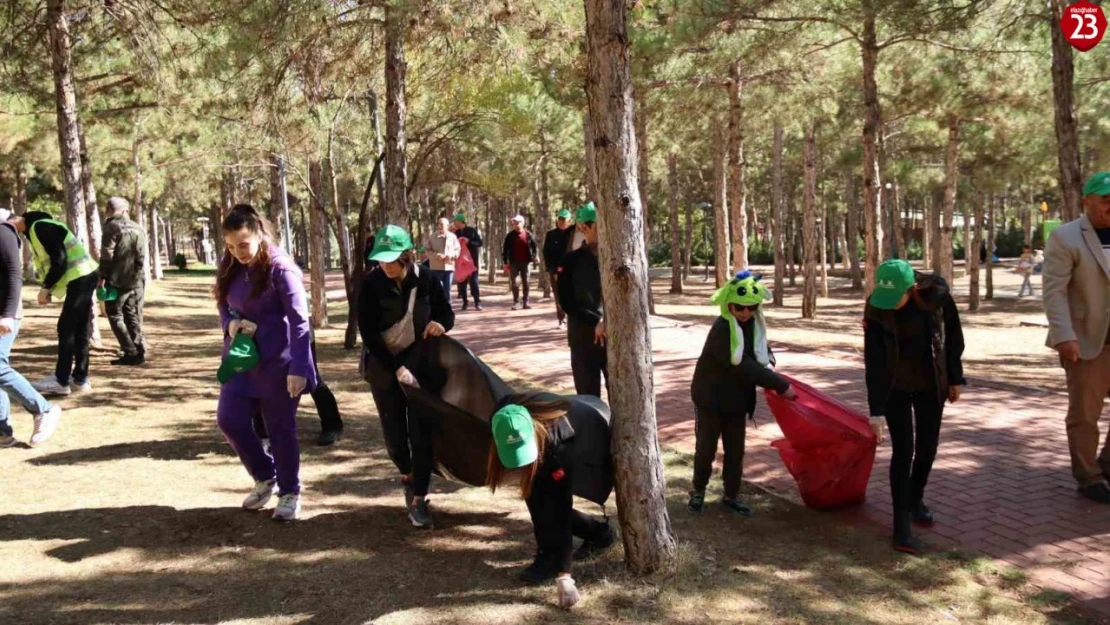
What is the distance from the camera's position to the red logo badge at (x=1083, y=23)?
8.85m

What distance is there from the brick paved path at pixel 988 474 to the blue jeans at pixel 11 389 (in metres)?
4.37

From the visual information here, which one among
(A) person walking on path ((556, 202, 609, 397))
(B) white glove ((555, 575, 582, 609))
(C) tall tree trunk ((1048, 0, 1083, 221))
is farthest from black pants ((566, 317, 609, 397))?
(C) tall tree trunk ((1048, 0, 1083, 221))

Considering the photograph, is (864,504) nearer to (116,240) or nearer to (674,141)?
(116,240)

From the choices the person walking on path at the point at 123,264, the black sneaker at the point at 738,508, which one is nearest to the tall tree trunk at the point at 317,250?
the person walking on path at the point at 123,264

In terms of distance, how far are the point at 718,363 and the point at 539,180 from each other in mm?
18758

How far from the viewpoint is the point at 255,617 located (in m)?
3.55

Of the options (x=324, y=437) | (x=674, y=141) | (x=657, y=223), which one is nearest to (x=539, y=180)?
(x=674, y=141)

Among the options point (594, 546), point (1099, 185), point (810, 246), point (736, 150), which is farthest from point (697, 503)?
point (810, 246)

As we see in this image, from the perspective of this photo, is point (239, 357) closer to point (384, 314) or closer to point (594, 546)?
point (384, 314)

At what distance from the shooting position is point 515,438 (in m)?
3.43

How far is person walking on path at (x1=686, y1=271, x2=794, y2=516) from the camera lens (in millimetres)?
4535

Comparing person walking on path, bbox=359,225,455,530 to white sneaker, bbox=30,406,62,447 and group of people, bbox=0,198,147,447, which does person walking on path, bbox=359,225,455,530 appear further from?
white sneaker, bbox=30,406,62,447

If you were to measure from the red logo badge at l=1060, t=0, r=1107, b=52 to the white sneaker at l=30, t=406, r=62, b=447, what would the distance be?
32.1 feet

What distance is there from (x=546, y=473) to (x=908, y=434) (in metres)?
1.95
